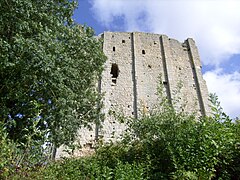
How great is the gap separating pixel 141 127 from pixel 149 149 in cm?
109

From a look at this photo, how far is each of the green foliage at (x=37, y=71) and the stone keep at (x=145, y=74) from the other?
714 cm

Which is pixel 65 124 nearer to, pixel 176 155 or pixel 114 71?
pixel 176 155

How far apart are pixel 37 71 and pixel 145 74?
39.4 ft

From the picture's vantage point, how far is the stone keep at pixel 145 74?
17.2 meters

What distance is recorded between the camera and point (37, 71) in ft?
25.0

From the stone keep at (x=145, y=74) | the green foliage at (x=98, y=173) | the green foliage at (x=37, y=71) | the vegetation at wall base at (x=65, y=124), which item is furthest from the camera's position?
the stone keep at (x=145, y=74)

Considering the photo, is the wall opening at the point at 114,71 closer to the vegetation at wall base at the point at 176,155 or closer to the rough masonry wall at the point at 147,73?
the rough masonry wall at the point at 147,73

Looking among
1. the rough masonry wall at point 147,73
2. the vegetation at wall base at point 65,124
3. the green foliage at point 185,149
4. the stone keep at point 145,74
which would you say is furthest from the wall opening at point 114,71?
the green foliage at point 185,149

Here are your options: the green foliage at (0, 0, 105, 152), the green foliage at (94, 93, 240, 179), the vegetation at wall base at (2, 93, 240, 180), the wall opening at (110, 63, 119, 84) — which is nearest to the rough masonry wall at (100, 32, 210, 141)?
the wall opening at (110, 63, 119, 84)

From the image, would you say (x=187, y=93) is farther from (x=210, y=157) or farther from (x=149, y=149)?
(x=210, y=157)

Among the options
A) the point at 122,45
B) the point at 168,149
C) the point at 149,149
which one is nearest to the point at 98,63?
the point at 149,149

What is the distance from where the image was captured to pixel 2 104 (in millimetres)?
8055

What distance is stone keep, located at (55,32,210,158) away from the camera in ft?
56.5

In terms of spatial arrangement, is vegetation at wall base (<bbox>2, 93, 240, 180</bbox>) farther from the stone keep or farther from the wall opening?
the wall opening
